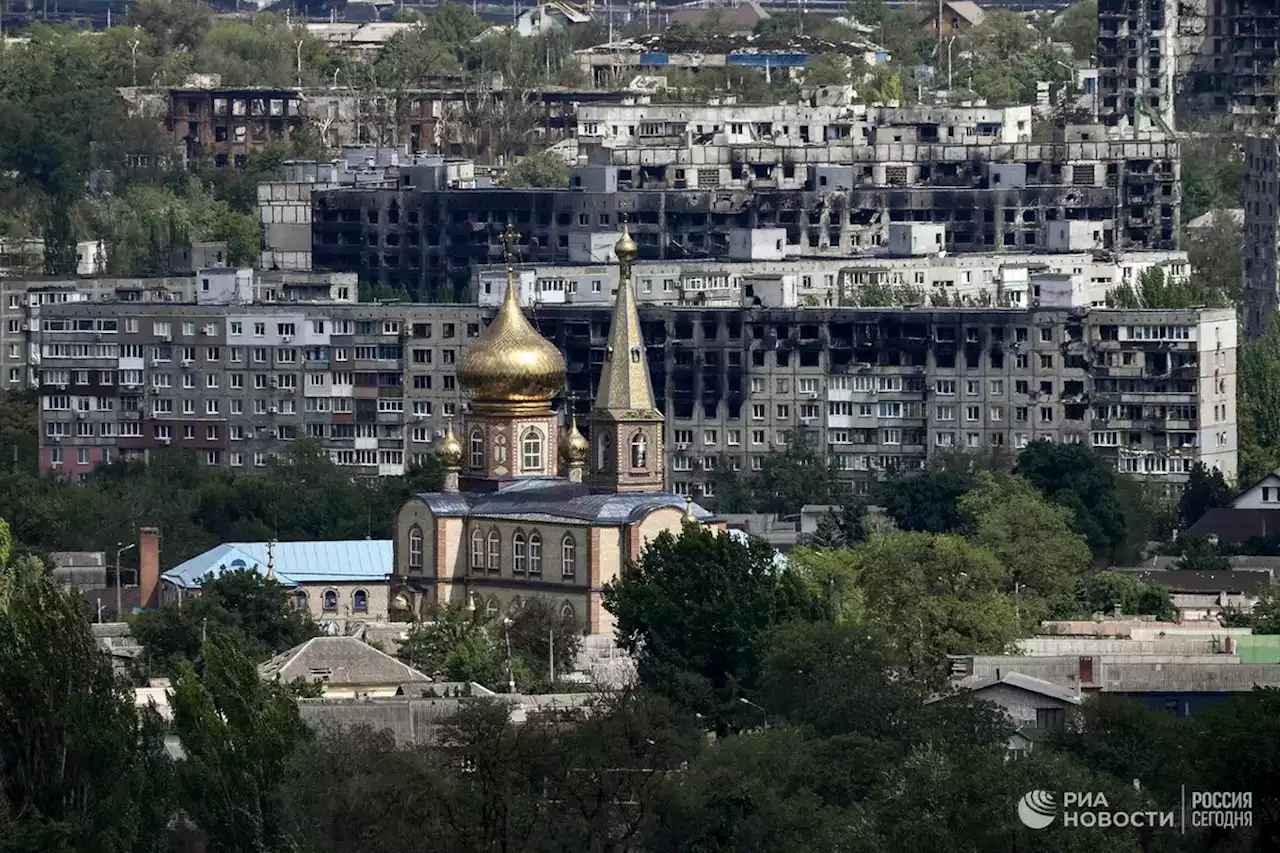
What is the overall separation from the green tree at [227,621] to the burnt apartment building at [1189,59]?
7690 centimetres

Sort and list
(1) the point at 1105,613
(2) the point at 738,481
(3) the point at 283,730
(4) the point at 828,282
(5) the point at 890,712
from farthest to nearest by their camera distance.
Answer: (4) the point at 828,282, (2) the point at 738,481, (1) the point at 1105,613, (5) the point at 890,712, (3) the point at 283,730

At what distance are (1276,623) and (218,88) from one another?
88.3 metres

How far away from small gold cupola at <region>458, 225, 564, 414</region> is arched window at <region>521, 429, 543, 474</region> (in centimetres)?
37

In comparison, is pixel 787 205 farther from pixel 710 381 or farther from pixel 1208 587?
pixel 1208 587

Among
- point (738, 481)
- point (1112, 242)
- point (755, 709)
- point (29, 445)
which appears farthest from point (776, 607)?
point (1112, 242)

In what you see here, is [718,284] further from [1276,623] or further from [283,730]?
[283,730]

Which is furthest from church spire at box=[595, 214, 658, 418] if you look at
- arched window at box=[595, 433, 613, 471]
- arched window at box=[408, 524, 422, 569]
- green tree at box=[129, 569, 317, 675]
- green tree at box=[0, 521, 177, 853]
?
green tree at box=[0, 521, 177, 853]

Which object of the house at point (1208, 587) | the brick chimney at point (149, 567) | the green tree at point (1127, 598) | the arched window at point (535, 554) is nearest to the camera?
the arched window at point (535, 554)

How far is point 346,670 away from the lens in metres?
86.9

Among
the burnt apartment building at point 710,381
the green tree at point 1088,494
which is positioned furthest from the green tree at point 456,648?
the burnt apartment building at point 710,381

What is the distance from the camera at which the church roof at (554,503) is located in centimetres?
9512

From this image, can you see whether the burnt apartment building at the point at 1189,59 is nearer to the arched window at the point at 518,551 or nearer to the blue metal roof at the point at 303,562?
the blue metal roof at the point at 303,562

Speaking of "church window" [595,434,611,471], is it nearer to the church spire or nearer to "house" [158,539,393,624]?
the church spire

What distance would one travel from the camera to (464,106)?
17975 centimetres
